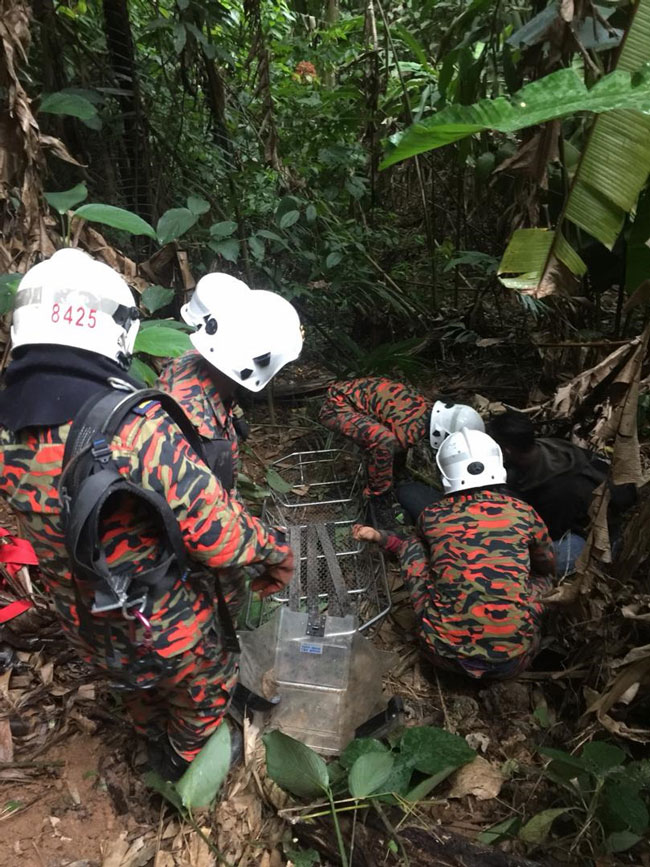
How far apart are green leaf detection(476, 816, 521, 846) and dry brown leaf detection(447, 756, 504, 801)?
13cm

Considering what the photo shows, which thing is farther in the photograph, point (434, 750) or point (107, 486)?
point (434, 750)

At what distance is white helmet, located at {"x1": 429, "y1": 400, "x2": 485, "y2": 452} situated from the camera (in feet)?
10.5

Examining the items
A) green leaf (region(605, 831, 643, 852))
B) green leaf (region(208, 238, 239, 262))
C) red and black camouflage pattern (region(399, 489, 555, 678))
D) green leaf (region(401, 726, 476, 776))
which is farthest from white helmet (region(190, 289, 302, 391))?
green leaf (region(605, 831, 643, 852))

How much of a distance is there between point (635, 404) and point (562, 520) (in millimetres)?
1509

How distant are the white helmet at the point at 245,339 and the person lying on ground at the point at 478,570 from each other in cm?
92

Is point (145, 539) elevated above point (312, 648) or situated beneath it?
elevated above

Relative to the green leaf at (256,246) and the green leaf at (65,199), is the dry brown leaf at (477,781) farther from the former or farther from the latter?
the green leaf at (256,246)

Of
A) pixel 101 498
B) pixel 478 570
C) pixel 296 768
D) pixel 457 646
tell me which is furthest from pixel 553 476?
pixel 101 498

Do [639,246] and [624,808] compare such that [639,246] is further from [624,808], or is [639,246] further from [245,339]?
[624,808]

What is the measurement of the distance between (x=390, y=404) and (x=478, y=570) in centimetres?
160

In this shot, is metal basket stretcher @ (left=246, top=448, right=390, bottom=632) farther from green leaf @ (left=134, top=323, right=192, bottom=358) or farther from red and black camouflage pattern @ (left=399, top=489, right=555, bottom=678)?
green leaf @ (left=134, top=323, right=192, bottom=358)

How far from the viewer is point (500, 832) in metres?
1.75

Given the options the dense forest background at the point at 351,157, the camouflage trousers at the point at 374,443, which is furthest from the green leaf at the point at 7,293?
the camouflage trousers at the point at 374,443

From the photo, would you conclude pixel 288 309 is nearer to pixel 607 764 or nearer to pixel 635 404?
pixel 635 404
